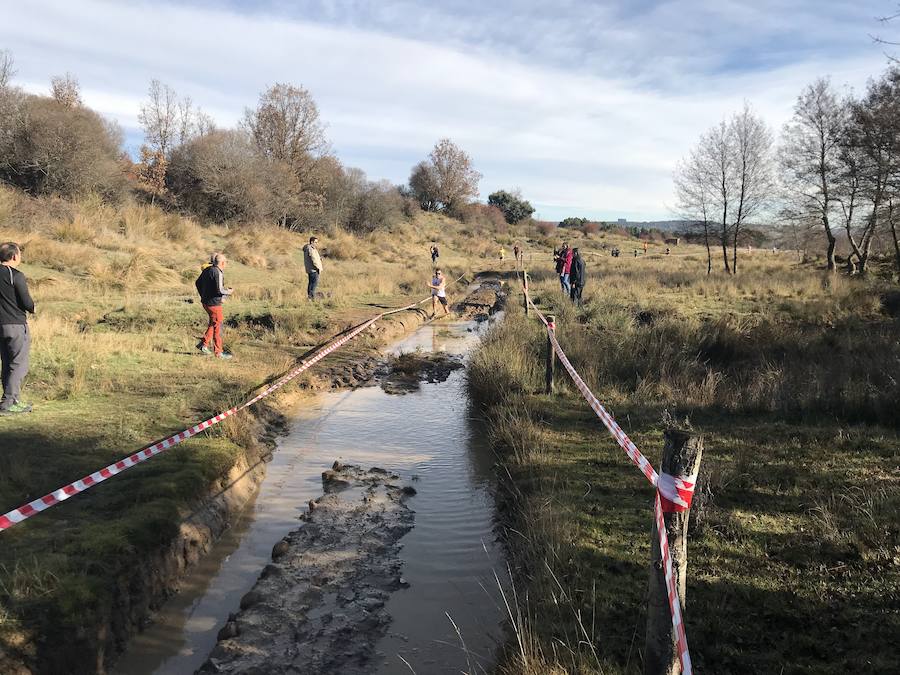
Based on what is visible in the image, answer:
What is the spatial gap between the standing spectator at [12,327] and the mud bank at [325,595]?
399 cm

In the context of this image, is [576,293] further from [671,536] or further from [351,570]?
[671,536]

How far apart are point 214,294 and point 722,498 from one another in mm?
8108

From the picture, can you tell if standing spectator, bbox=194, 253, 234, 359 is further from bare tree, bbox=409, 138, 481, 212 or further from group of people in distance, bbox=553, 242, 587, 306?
bare tree, bbox=409, 138, 481, 212

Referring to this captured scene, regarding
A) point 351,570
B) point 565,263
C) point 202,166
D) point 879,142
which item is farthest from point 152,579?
point 202,166

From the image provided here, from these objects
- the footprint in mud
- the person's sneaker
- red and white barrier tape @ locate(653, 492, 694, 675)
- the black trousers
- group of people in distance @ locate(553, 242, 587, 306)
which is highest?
group of people in distance @ locate(553, 242, 587, 306)

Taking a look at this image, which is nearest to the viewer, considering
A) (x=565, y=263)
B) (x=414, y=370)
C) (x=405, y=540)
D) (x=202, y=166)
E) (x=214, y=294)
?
(x=405, y=540)

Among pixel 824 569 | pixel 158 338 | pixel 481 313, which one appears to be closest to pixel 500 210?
pixel 481 313

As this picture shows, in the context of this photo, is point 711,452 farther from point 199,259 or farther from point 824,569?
point 199,259

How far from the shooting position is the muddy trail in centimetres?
361

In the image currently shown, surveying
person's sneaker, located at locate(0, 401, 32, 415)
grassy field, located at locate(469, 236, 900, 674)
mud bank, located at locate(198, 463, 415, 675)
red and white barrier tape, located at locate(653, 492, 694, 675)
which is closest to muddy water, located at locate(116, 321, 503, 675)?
mud bank, located at locate(198, 463, 415, 675)

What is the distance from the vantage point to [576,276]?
56.1 ft

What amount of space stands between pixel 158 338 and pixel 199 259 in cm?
1220

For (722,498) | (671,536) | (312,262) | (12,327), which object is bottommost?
(722,498)

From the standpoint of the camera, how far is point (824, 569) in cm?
358
